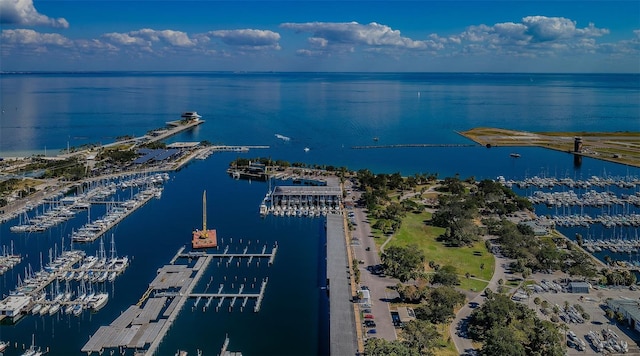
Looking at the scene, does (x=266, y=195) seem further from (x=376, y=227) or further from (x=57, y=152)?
(x=57, y=152)

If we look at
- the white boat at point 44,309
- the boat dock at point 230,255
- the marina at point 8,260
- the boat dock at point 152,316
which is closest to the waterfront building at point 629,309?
the boat dock at point 230,255

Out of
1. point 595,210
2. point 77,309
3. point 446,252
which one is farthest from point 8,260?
point 595,210

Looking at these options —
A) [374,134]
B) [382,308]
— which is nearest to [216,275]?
[382,308]

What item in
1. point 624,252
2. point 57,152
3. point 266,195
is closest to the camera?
point 624,252

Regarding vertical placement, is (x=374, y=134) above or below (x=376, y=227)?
above

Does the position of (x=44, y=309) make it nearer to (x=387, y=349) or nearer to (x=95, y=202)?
(x=387, y=349)

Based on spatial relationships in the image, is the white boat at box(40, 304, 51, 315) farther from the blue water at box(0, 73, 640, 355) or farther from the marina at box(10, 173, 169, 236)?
the marina at box(10, 173, 169, 236)
